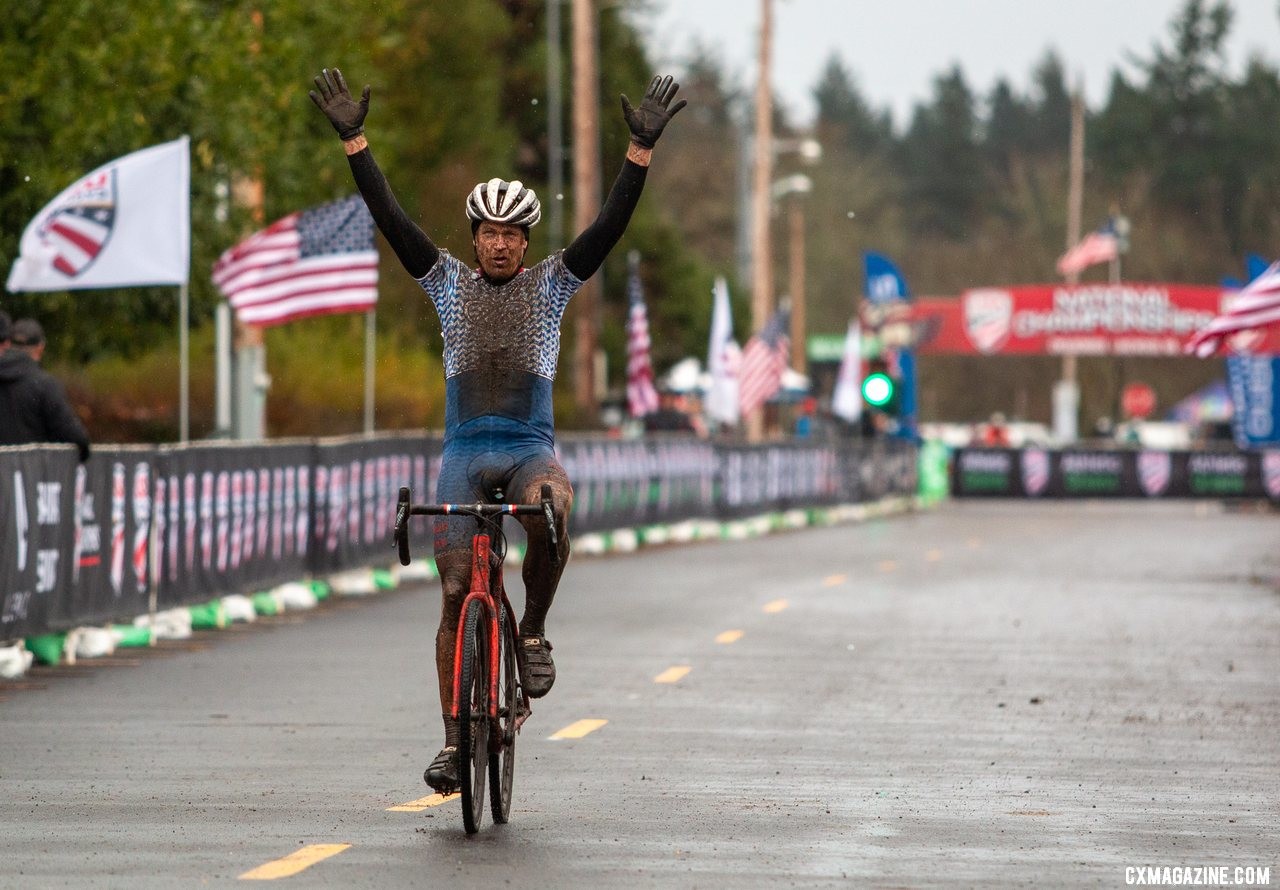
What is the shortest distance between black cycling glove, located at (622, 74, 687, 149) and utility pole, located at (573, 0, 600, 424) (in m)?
27.6

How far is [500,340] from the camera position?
9.38 metres

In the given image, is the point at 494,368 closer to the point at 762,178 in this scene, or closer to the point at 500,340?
the point at 500,340

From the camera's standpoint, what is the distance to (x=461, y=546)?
9.25 meters

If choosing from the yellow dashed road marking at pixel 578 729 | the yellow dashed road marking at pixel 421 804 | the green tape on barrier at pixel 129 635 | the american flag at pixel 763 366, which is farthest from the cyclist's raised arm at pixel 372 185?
the american flag at pixel 763 366

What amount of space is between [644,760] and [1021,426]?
8388cm

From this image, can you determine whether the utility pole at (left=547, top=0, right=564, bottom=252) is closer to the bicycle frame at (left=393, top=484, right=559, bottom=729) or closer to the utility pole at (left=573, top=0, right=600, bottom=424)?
the utility pole at (left=573, top=0, right=600, bottom=424)

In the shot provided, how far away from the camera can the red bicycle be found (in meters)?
8.87

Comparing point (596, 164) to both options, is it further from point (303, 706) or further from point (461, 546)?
point (461, 546)

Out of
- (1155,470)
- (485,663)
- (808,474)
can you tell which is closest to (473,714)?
(485,663)

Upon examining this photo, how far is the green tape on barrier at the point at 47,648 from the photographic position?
1598cm

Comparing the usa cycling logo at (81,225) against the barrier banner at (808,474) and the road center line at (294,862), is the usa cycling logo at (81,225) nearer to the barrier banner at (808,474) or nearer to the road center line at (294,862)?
the road center line at (294,862)

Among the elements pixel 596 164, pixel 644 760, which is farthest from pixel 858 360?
pixel 644 760

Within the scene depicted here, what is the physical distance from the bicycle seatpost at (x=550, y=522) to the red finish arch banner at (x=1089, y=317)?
67.6 metres

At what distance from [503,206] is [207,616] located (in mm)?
10086
